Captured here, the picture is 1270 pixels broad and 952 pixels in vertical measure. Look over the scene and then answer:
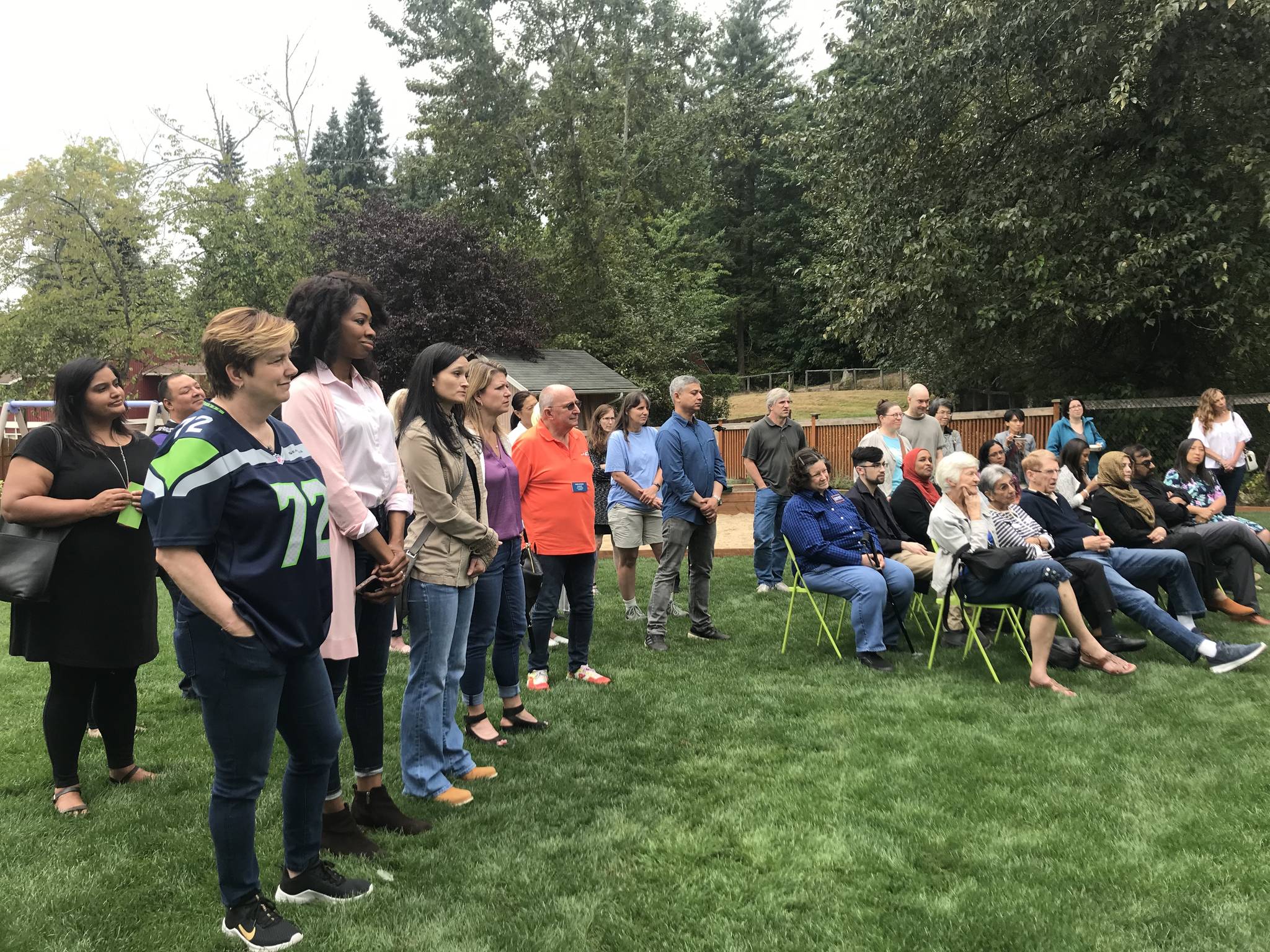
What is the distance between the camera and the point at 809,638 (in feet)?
22.3

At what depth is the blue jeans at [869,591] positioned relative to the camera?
602 centimetres

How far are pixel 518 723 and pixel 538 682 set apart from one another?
74 cm

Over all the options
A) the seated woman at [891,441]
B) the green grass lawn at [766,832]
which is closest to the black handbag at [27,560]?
the green grass lawn at [766,832]

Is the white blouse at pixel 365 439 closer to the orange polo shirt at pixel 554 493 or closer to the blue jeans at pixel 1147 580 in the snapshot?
the orange polo shirt at pixel 554 493

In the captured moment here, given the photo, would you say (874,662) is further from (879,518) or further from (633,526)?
(633,526)

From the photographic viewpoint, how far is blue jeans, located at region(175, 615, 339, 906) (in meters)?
2.44

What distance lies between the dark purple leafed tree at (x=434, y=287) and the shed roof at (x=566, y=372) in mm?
512

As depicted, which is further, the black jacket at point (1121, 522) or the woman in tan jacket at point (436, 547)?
the black jacket at point (1121, 522)

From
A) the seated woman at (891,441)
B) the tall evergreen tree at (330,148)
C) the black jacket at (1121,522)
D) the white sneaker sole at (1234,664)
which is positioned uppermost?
the tall evergreen tree at (330,148)

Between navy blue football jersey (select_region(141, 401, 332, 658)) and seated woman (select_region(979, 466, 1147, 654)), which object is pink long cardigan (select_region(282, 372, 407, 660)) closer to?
navy blue football jersey (select_region(141, 401, 332, 658))

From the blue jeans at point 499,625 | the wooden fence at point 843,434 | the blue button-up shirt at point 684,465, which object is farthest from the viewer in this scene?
the wooden fence at point 843,434

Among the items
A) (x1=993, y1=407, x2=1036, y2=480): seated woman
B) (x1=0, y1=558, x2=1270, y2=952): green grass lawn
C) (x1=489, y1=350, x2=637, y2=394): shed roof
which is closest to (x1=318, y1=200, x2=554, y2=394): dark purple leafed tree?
(x1=489, y1=350, x2=637, y2=394): shed roof

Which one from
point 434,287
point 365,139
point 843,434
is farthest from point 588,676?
point 365,139

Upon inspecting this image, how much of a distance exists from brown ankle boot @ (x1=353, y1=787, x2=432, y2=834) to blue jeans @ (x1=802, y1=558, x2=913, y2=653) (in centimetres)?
345
